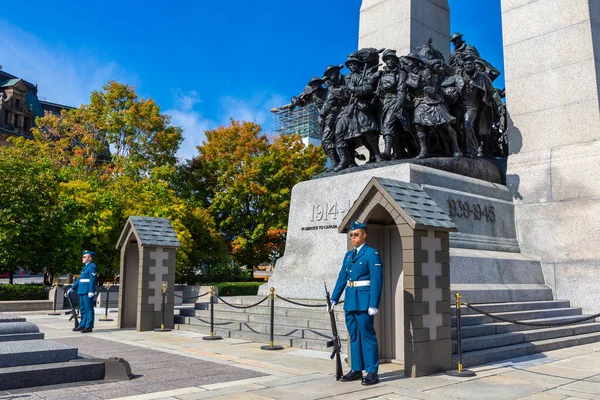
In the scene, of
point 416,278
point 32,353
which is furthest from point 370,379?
point 32,353

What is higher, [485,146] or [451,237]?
[485,146]

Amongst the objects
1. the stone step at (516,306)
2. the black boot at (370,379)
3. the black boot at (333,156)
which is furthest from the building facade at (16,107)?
the black boot at (370,379)

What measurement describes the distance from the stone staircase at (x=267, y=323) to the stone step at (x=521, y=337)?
2.03m

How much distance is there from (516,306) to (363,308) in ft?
19.0

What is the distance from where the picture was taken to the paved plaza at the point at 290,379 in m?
6.20

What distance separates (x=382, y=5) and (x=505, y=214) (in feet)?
28.0

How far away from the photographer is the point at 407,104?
13875mm

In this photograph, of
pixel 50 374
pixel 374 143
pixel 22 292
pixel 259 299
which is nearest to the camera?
pixel 50 374

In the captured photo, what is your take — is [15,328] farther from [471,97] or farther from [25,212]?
[25,212]

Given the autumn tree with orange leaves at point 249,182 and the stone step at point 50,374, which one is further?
the autumn tree with orange leaves at point 249,182

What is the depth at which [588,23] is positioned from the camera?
14445mm

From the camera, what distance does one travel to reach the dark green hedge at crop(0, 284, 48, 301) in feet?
72.5

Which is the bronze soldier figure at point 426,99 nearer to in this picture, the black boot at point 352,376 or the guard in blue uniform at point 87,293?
the black boot at point 352,376

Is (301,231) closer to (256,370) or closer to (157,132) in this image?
(256,370)
